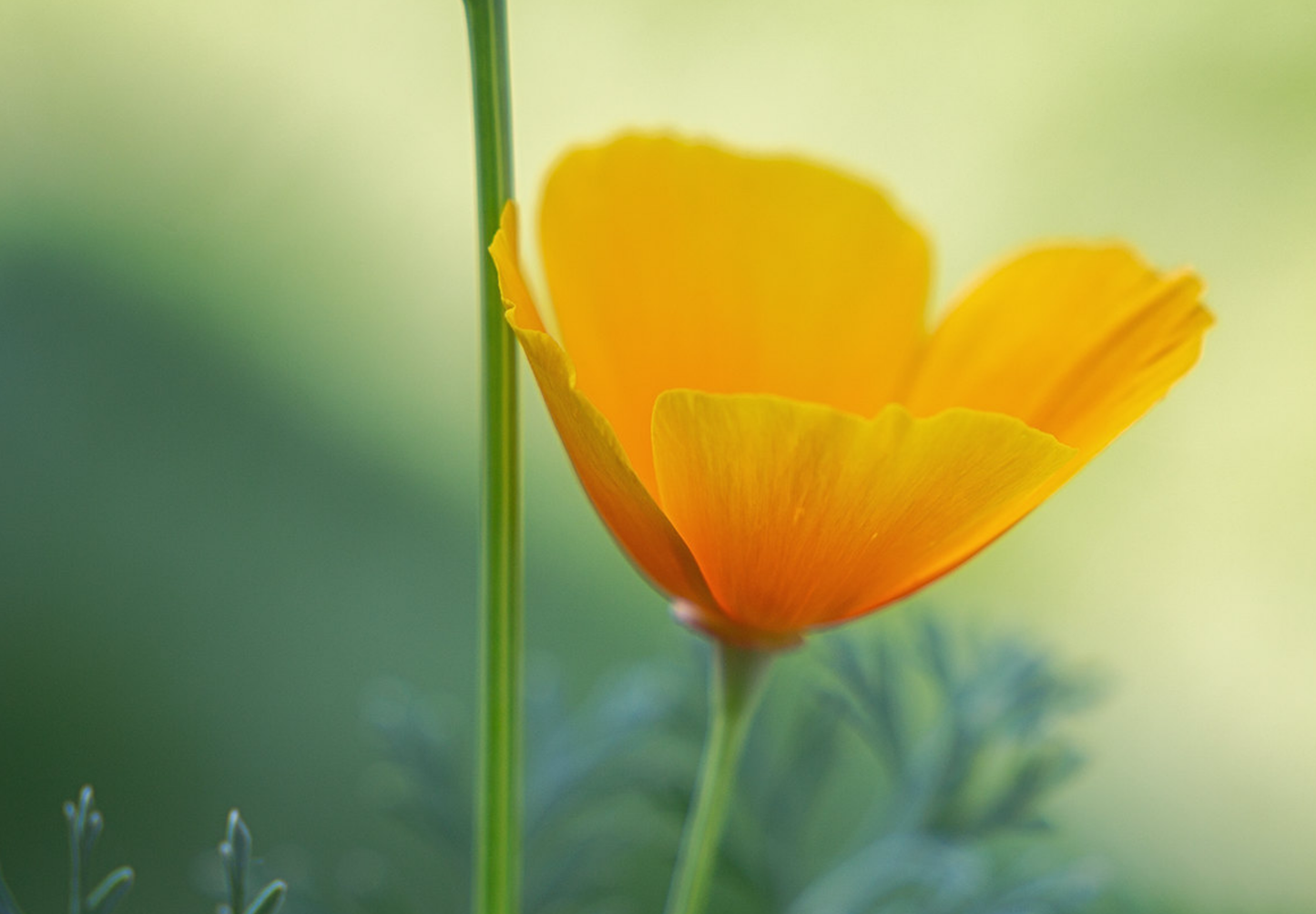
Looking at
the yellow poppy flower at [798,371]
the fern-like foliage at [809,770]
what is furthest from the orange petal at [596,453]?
the fern-like foliage at [809,770]

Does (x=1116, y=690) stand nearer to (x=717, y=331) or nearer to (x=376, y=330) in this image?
(x=376, y=330)

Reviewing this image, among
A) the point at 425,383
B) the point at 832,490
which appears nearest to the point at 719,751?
the point at 832,490

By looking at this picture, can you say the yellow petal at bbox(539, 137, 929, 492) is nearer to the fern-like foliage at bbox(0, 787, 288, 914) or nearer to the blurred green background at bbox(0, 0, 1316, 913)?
the fern-like foliage at bbox(0, 787, 288, 914)

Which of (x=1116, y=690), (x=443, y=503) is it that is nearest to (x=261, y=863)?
(x=443, y=503)

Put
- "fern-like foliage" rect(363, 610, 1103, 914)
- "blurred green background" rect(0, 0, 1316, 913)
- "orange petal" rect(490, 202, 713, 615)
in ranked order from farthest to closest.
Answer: "blurred green background" rect(0, 0, 1316, 913) → "fern-like foliage" rect(363, 610, 1103, 914) → "orange petal" rect(490, 202, 713, 615)

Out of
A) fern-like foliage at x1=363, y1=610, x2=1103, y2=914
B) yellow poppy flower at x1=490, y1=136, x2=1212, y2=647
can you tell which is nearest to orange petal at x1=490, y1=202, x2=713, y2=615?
yellow poppy flower at x1=490, y1=136, x2=1212, y2=647

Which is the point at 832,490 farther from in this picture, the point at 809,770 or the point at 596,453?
the point at 809,770

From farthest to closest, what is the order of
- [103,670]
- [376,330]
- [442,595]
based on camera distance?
[376,330] → [442,595] → [103,670]
